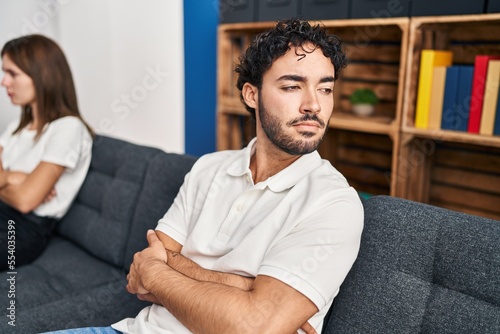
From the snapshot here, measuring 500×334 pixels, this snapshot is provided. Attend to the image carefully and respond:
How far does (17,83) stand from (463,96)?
1881mm

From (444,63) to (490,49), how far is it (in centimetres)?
23

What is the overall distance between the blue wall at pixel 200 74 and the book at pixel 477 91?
5.37 feet

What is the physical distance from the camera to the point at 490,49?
7.12 ft

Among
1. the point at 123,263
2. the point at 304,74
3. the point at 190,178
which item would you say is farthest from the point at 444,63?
the point at 123,263

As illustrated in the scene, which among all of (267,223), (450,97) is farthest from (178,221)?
(450,97)

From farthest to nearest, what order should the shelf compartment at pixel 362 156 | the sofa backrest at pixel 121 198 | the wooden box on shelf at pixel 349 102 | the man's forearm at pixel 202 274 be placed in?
the shelf compartment at pixel 362 156, the wooden box on shelf at pixel 349 102, the sofa backrest at pixel 121 198, the man's forearm at pixel 202 274

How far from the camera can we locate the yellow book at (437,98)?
6.73 feet

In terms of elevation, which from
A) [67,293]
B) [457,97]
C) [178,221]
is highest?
[457,97]

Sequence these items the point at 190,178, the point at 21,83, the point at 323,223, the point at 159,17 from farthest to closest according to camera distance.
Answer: the point at 159,17, the point at 21,83, the point at 190,178, the point at 323,223

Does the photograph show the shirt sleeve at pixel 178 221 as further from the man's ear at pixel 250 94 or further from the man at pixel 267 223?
the man's ear at pixel 250 94

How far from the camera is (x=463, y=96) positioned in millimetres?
2000

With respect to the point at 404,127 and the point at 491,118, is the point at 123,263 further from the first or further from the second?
the point at 491,118

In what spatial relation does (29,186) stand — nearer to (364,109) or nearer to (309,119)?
(309,119)

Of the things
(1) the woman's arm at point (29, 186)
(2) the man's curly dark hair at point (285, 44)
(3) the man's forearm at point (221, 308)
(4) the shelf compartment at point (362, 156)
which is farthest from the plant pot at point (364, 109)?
(3) the man's forearm at point (221, 308)
